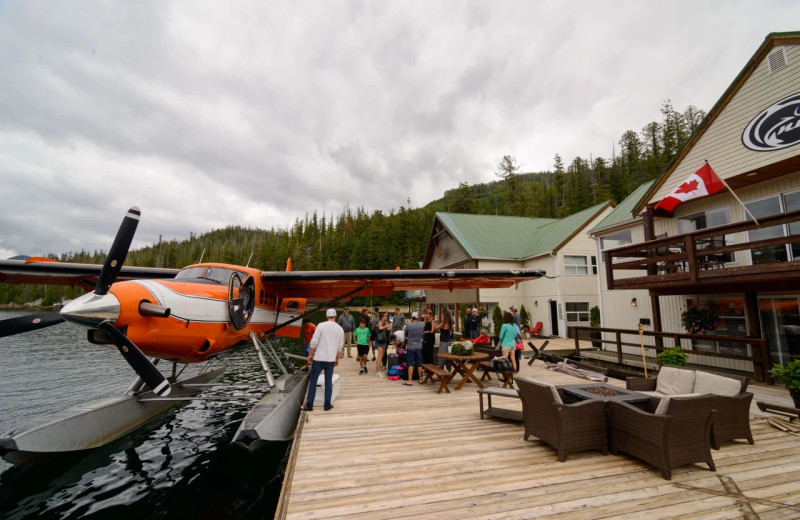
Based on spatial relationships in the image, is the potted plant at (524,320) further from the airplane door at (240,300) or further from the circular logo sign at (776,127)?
the airplane door at (240,300)

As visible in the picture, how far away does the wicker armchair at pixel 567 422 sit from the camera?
4145 millimetres

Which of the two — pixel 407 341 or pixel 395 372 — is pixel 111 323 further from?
pixel 395 372

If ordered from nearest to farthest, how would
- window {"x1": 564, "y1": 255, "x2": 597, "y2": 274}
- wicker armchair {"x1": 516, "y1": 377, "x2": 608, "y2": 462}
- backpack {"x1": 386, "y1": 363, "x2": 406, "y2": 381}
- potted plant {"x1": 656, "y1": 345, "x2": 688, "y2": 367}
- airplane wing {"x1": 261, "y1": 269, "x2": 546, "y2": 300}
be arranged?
1. wicker armchair {"x1": 516, "y1": 377, "x2": 608, "y2": 462}
2. potted plant {"x1": 656, "y1": 345, "x2": 688, "y2": 367}
3. airplane wing {"x1": 261, "y1": 269, "x2": 546, "y2": 300}
4. backpack {"x1": 386, "y1": 363, "x2": 406, "y2": 381}
5. window {"x1": 564, "y1": 255, "x2": 597, "y2": 274}

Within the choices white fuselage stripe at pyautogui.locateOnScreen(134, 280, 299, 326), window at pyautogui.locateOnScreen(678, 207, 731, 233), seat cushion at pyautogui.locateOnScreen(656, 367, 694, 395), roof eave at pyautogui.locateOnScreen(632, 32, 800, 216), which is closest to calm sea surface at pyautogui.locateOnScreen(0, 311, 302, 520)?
white fuselage stripe at pyautogui.locateOnScreen(134, 280, 299, 326)

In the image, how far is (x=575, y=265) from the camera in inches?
834

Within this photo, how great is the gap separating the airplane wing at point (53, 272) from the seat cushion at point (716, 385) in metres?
10.6

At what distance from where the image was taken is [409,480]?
3.72 m

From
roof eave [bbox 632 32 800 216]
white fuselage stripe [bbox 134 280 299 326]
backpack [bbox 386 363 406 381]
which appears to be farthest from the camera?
backpack [bbox 386 363 406 381]

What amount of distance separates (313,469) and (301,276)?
5027 mm

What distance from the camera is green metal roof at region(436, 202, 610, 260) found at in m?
21.9

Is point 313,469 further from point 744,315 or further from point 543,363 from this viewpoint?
point 744,315

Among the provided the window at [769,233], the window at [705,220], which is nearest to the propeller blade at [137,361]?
the window at [769,233]

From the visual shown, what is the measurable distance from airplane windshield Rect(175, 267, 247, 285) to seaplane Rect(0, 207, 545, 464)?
19mm

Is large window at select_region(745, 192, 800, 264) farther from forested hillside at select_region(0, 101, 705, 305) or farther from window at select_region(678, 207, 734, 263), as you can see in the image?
forested hillside at select_region(0, 101, 705, 305)
